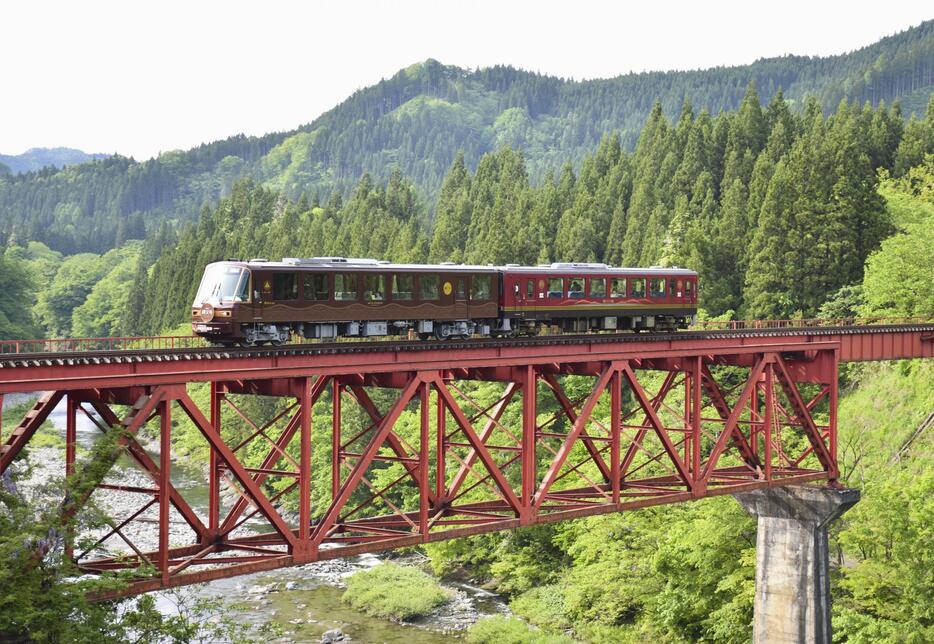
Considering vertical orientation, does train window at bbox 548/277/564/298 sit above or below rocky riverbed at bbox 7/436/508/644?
above

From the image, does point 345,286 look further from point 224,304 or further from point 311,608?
point 311,608

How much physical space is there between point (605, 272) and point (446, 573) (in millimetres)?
25704

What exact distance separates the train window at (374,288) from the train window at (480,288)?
4699mm

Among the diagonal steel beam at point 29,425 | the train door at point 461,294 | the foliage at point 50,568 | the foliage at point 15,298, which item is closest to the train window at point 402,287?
the train door at point 461,294

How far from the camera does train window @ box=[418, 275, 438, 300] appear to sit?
125 feet

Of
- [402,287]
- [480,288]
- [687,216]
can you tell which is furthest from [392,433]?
[687,216]

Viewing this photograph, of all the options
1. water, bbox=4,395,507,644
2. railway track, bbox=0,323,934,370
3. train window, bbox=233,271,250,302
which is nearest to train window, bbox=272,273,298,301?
train window, bbox=233,271,250,302

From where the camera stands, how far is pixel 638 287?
47.7 metres

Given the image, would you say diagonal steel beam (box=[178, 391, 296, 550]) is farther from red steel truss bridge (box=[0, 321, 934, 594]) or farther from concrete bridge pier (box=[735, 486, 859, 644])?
concrete bridge pier (box=[735, 486, 859, 644])

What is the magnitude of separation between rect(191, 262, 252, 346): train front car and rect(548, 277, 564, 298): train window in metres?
14.6

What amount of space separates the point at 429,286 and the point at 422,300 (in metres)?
0.54

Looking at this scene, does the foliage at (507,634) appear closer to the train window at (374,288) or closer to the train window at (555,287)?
the train window at (555,287)

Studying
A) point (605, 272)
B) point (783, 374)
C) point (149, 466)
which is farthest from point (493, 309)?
point (149, 466)

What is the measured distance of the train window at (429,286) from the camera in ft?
125
